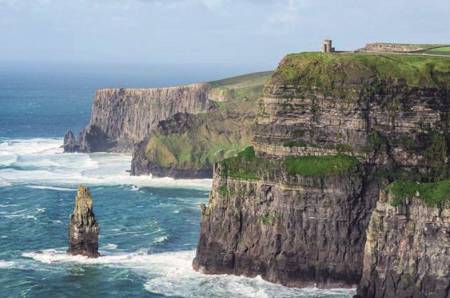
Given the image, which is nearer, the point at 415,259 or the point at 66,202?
the point at 415,259

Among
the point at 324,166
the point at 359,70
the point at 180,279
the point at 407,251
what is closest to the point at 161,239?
the point at 180,279

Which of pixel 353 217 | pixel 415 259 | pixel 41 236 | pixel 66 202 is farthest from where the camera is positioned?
pixel 66 202

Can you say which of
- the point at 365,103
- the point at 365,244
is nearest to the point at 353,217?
the point at 365,244

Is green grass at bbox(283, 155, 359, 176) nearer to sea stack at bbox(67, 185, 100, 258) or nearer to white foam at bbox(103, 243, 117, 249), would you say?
sea stack at bbox(67, 185, 100, 258)

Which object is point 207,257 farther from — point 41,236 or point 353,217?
point 41,236

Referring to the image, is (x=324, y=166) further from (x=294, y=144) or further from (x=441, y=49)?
(x=441, y=49)

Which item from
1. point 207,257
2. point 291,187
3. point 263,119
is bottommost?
point 207,257

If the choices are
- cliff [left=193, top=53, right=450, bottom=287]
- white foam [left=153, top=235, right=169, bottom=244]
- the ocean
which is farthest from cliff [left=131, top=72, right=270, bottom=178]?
cliff [left=193, top=53, right=450, bottom=287]
